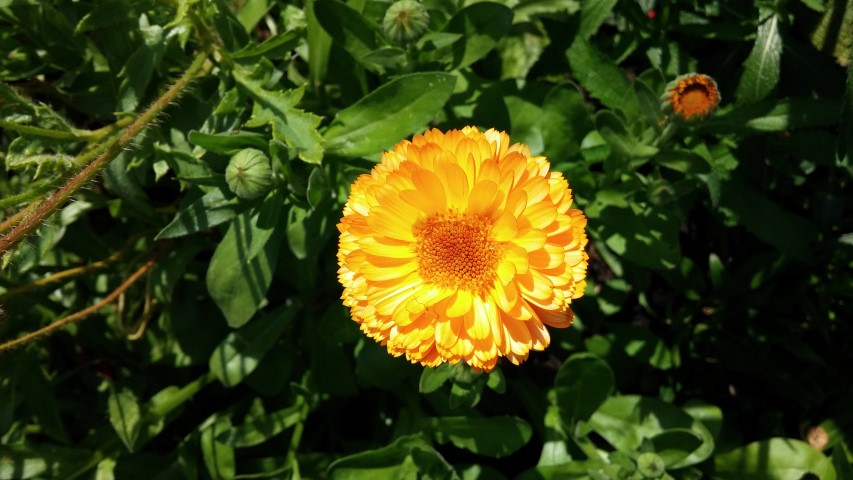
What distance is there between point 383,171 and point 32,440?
7.87ft

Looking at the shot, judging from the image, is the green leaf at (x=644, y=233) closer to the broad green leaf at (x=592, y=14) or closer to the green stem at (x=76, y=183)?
the broad green leaf at (x=592, y=14)

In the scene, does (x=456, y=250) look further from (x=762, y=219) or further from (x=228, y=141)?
(x=762, y=219)

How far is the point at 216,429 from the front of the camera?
2.69 meters

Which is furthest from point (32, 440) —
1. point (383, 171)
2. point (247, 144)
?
point (383, 171)

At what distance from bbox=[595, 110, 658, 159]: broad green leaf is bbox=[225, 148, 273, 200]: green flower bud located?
3.41 ft

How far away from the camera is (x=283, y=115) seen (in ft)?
7.17

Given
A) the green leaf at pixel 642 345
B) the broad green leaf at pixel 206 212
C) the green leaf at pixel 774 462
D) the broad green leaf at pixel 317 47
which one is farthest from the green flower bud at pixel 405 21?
the green leaf at pixel 774 462

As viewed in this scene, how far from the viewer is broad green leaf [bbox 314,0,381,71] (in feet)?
7.42

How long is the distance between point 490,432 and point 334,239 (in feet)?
3.06

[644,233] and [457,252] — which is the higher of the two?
[457,252]

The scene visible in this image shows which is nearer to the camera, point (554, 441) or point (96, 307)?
point (96, 307)

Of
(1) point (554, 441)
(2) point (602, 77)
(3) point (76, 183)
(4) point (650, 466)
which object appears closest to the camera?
(3) point (76, 183)

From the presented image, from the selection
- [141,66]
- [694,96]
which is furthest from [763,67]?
[141,66]

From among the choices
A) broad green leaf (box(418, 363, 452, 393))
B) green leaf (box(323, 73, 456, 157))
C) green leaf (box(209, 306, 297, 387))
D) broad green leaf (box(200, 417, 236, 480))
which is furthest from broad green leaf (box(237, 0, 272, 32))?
broad green leaf (box(200, 417, 236, 480))
